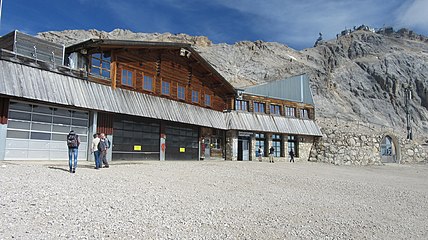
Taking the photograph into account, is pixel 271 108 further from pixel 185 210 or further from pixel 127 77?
pixel 185 210

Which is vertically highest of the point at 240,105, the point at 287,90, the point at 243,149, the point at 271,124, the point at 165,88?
the point at 287,90

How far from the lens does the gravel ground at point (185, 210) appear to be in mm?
6707

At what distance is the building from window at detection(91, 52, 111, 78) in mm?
62

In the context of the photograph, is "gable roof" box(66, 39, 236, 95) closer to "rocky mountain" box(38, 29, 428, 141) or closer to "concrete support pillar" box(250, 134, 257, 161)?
"concrete support pillar" box(250, 134, 257, 161)

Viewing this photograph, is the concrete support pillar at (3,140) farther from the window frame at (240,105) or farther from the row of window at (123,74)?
the window frame at (240,105)

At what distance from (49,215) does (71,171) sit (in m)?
6.39

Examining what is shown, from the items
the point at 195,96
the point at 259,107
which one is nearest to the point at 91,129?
the point at 195,96

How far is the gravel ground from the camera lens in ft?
22.0

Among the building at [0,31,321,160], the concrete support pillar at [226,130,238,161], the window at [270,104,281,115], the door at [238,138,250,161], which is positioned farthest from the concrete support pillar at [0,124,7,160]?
the window at [270,104,281,115]

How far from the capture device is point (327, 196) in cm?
1225

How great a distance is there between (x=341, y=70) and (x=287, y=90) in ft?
150

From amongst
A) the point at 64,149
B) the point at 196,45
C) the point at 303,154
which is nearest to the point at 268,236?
the point at 64,149

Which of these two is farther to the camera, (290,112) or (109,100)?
(290,112)

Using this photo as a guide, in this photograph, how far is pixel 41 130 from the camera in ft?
58.2
